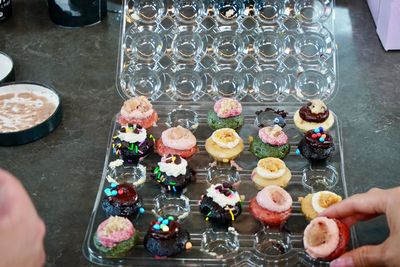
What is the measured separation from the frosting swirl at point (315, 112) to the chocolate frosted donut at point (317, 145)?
6cm

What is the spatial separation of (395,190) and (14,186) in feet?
2.43

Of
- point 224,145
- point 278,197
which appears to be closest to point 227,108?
point 224,145

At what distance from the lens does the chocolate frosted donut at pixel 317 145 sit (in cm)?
168

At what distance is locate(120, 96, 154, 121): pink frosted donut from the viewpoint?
1777 millimetres

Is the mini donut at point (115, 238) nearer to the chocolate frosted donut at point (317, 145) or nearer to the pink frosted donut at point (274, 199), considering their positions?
the pink frosted donut at point (274, 199)

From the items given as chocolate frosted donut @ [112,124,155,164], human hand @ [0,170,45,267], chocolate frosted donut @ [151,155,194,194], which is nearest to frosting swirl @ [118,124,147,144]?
chocolate frosted donut @ [112,124,155,164]

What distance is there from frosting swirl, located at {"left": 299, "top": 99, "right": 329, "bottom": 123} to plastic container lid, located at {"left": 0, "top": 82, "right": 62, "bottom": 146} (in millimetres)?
636

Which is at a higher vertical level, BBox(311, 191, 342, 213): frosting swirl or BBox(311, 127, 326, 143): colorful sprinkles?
BBox(311, 127, 326, 143): colorful sprinkles

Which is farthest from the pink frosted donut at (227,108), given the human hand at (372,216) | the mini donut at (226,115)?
the human hand at (372,216)

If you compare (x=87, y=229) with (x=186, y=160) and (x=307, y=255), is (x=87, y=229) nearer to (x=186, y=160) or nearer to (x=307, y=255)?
(x=186, y=160)

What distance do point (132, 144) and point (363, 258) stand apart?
2.12 ft

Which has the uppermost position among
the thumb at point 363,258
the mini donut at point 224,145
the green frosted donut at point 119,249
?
the thumb at point 363,258

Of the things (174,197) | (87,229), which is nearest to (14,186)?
(87,229)

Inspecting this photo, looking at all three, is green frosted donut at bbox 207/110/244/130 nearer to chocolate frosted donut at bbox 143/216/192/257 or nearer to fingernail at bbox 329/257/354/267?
chocolate frosted donut at bbox 143/216/192/257
